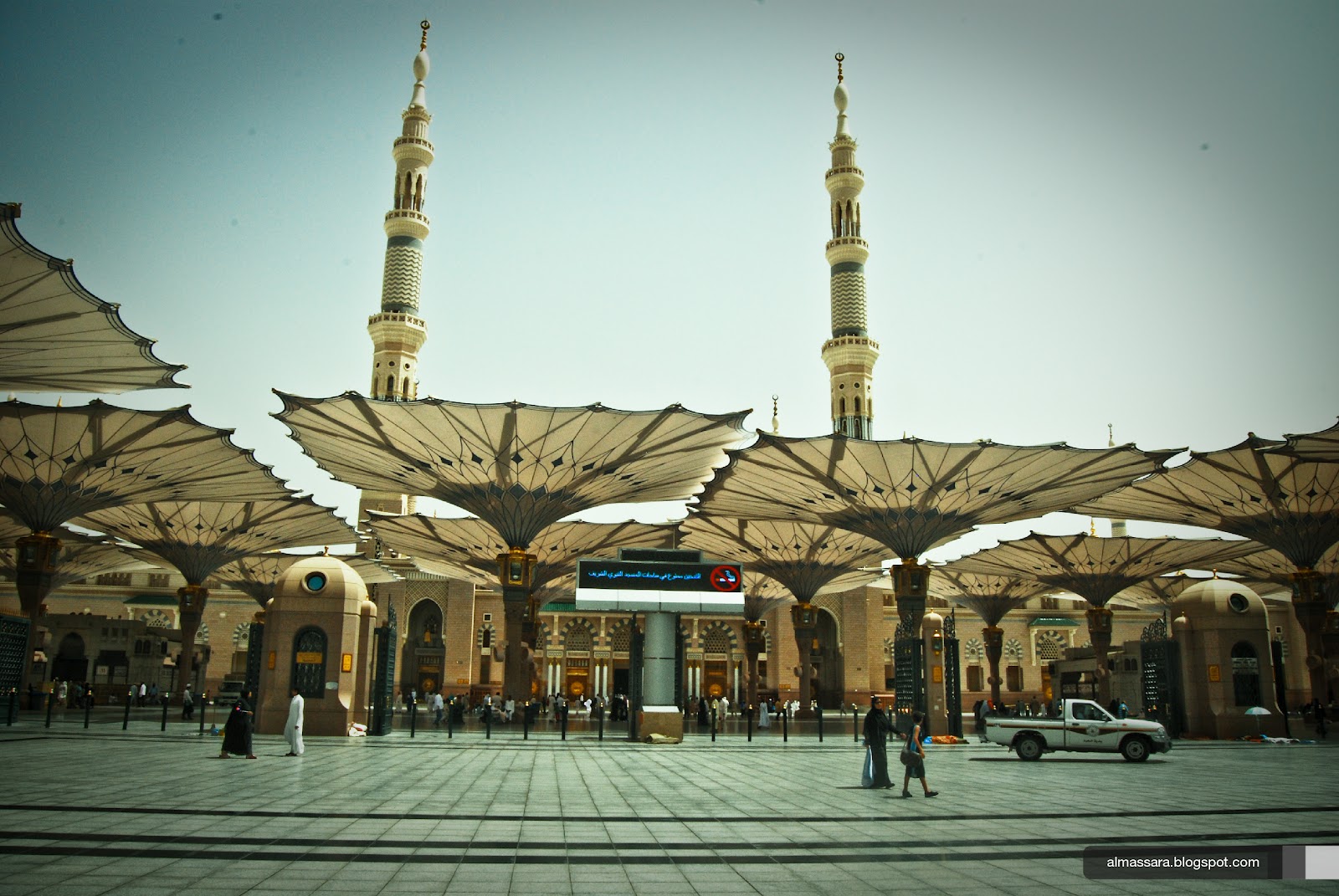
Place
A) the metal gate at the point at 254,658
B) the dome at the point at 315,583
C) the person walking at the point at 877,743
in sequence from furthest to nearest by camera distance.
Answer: the metal gate at the point at 254,658
the dome at the point at 315,583
the person walking at the point at 877,743

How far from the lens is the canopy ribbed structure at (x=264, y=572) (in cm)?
5069

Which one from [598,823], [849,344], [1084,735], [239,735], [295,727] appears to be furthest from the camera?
[849,344]

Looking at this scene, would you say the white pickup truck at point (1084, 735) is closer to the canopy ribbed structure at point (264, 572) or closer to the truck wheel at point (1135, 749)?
the truck wheel at point (1135, 749)

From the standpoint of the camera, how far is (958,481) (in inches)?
1271

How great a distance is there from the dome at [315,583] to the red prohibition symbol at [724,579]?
359 inches

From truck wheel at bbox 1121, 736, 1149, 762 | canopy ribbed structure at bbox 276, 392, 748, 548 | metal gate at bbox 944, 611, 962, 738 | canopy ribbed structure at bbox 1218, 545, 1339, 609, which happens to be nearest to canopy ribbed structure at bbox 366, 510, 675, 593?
canopy ribbed structure at bbox 276, 392, 748, 548

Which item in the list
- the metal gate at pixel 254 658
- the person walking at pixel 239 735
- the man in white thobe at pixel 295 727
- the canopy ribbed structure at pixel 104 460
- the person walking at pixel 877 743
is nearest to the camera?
the person walking at pixel 877 743

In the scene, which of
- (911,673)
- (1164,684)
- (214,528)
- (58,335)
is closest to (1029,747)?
(911,673)

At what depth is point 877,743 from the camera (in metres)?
13.9

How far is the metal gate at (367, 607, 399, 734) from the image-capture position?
25.7 m

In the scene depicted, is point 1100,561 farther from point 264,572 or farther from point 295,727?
point 264,572

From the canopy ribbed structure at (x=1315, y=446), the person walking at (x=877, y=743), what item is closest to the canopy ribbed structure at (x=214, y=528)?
the person walking at (x=877, y=743)

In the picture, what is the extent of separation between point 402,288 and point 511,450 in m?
29.6

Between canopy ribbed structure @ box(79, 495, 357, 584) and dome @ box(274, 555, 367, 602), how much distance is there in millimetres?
14296
